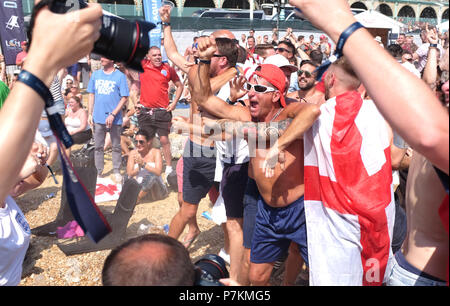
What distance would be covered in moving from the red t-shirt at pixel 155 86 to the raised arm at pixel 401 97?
18.5ft

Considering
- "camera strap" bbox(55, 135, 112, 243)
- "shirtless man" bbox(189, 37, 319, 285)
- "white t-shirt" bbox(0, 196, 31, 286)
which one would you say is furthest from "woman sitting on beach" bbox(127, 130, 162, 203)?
"camera strap" bbox(55, 135, 112, 243)

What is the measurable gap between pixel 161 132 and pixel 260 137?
402cm

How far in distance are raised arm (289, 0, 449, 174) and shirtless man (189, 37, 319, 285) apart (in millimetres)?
1544

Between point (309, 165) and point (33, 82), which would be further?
point (309, 165)

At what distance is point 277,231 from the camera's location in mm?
2732

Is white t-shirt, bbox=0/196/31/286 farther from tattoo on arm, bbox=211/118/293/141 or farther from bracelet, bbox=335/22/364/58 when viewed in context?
bracelet, bbox=335/22/364/58

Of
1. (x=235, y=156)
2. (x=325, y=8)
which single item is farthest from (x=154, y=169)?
(x=325, y=8)

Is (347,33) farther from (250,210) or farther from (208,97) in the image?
(250,210)

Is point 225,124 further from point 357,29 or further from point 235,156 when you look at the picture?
point 357,29

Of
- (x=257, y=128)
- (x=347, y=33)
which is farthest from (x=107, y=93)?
(x=347, y=33)

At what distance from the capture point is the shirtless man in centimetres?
265

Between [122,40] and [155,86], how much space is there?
5.34m

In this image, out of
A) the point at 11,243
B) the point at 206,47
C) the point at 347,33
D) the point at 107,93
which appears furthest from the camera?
the point at 107,93

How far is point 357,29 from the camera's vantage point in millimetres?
966
